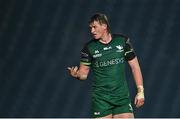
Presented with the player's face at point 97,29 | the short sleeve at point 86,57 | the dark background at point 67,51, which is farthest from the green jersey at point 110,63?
the dark background at point 67,51

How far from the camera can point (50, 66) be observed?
35.5ft

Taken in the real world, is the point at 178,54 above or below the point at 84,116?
above

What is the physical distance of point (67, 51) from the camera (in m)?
10.8

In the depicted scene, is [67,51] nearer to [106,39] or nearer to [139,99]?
[106,39]

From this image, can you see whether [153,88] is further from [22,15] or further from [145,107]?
[22,15]

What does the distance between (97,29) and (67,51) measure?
3.53 meters

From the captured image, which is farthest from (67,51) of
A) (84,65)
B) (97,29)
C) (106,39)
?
(97,29)

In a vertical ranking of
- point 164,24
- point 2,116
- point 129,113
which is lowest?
point 2,116

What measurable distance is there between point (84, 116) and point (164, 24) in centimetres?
188

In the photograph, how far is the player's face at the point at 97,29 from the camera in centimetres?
731

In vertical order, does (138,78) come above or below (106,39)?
below

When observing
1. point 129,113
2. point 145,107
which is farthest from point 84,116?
point 129,113

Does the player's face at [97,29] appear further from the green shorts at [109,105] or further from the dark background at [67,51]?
the dark background at [67,51]

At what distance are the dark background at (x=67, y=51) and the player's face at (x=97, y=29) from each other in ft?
10.6
